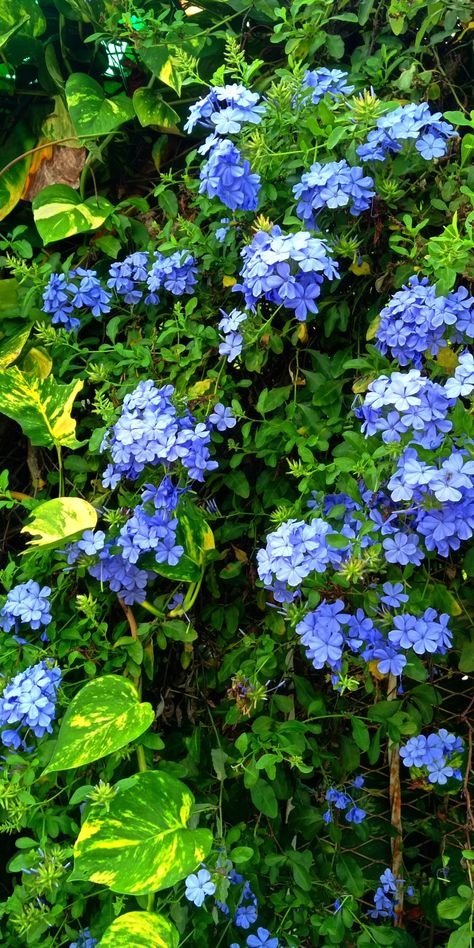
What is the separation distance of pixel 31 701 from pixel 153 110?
1082mm

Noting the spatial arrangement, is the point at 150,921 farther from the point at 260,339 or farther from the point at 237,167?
Answer: the point at 237,167

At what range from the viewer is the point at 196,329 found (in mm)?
1399

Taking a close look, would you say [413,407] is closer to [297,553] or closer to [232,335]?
[297,553]

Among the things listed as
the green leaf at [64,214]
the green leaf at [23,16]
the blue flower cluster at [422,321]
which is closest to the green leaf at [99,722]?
the blue flower cluster at [422,321]

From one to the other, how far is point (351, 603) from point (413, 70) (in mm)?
785

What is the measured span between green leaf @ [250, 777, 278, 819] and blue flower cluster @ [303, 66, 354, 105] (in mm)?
1014

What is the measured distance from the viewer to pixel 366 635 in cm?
108

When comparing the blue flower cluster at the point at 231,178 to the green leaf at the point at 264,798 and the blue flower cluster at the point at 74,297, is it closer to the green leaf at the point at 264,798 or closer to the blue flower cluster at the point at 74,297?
the blue flower cluster at the point at 74,297

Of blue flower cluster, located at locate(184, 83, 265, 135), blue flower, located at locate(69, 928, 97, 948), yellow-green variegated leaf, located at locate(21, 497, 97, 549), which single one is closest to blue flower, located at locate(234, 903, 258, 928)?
blue flower, located at locate(69, 928, 97, 948)

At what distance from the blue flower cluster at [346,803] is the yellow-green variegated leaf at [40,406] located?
0.70 metres

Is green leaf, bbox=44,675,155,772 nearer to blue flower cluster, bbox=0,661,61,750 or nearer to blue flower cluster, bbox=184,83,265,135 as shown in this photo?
blue flower cluster, bbox=0,661,61,750

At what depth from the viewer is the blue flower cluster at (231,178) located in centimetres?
117

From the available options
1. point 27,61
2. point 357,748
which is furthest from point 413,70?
point 357,748

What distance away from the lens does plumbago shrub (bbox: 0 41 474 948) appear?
1104 mm
